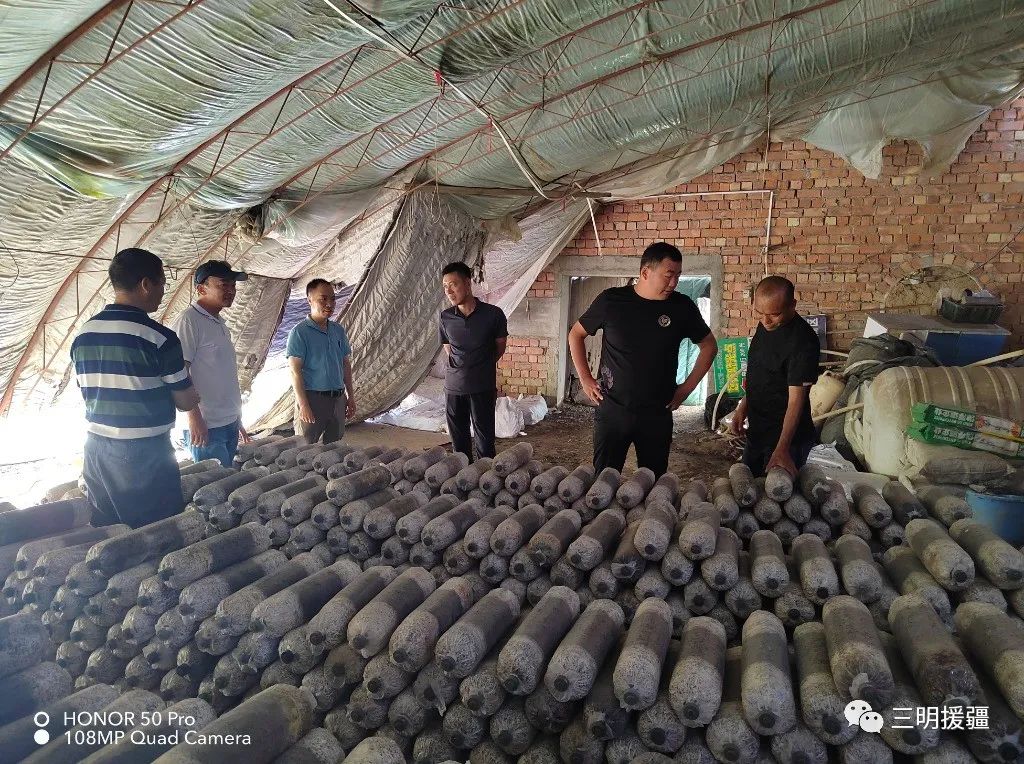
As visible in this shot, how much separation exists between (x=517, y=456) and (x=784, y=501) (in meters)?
1.13

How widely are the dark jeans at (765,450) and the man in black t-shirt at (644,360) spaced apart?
1.69 ft

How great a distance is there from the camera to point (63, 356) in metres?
5.31

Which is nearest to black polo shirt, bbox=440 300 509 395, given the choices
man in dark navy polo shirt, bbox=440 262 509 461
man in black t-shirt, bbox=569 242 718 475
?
man in dark navy polo shirt, bbox=440 262 509 461

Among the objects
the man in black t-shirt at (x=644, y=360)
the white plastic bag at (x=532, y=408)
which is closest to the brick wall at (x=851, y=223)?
the white plastic bag at (x=532, y=408)

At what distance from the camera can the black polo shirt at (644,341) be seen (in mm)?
3062

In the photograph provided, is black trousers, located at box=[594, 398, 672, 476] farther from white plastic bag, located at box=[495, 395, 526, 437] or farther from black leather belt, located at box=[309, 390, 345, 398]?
white plastic bag, located at box=[495, 395, 526, 437]

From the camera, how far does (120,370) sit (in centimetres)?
238

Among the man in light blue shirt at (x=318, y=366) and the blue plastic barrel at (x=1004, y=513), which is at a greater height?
the man in light blue shirt at (x=318, y=366)

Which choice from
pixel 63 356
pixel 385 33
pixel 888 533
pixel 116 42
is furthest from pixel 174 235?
pixel 888 533

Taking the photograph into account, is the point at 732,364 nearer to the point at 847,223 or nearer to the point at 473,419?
the point at 847,223

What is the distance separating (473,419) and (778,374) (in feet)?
6.84

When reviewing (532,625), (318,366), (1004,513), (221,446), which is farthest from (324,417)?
(1004,513)

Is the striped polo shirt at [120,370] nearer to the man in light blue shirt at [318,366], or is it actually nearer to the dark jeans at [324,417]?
the man in light blue shirt at [318,366]

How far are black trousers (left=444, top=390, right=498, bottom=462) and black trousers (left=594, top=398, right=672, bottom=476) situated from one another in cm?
121
